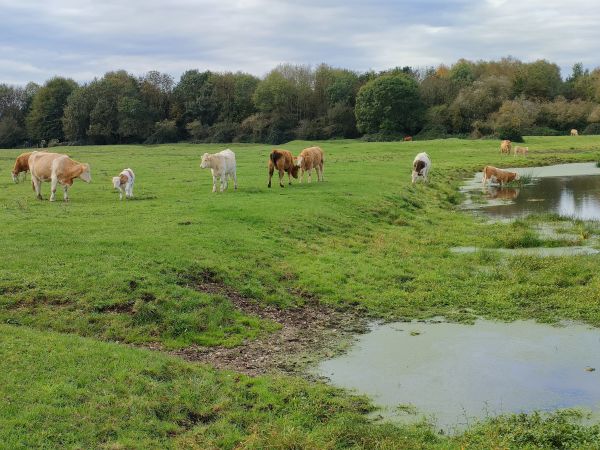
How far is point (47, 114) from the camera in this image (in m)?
88.4

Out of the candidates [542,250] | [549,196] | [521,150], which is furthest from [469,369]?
[521,150]

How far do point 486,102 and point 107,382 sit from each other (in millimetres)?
73302

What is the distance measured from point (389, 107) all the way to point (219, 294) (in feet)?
218

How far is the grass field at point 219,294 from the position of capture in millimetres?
7262

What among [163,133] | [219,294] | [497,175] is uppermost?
[163,133]

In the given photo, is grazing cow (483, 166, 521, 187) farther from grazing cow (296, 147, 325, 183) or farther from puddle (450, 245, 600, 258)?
puddle (450, 245, 600, 258)

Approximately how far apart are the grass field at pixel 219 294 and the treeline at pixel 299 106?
2111 inches

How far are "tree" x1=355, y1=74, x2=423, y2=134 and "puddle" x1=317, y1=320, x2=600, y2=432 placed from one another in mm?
66848

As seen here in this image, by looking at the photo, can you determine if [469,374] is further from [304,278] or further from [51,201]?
[51,201]

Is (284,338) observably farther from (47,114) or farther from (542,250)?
(47,114)

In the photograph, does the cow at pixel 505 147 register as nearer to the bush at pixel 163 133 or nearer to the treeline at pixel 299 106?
the treeline at pixel 299 106

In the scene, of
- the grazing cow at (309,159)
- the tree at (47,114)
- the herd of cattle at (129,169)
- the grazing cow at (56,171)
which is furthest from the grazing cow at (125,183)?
the tree at (47,114)

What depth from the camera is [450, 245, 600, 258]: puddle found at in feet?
52.3

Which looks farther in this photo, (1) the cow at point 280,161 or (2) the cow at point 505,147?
(2) the cow at point 505,147
